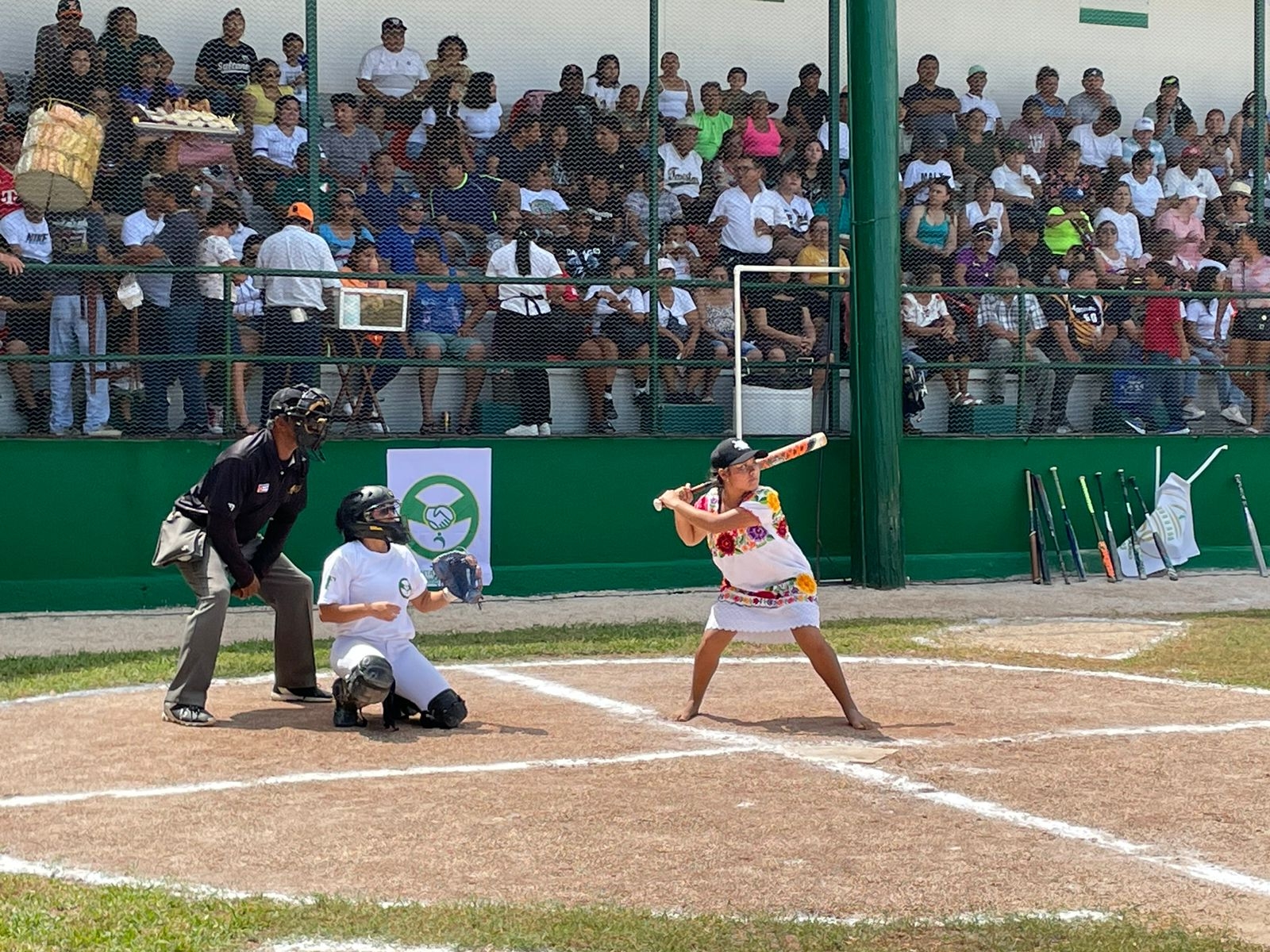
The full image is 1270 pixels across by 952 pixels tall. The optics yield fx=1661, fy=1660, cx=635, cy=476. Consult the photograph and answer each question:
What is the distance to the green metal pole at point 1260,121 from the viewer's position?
17.5m

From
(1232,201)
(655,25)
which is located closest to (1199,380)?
(1232,201)

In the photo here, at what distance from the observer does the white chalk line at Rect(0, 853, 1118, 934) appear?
5.08m

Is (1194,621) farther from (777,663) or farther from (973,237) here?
(973,237)

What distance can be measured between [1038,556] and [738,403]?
349cm

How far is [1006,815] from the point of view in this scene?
21.2ft

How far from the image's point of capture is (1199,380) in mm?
16531

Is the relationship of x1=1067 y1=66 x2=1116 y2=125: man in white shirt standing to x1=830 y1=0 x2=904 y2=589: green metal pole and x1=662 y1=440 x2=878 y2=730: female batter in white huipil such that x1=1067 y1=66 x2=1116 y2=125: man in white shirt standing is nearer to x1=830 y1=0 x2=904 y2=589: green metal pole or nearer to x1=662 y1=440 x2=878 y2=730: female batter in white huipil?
x1=830 y1=0 x2=904 y2=589: green metal pole

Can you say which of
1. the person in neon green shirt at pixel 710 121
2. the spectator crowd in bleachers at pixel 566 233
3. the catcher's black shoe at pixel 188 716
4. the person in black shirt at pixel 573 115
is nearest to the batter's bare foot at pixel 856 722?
the catcher's black shoe at pixel 188 716

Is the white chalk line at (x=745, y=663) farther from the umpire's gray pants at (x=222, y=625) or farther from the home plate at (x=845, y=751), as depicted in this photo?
the home plate at (x=845, y=751)

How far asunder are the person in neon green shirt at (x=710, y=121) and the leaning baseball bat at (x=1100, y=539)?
483 cm

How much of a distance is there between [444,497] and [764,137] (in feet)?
16.2

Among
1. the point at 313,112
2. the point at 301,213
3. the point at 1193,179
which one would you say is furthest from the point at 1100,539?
the point at 313,112

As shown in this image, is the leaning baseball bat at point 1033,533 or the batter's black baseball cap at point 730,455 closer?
the batter's black baseball cap at point 730,455

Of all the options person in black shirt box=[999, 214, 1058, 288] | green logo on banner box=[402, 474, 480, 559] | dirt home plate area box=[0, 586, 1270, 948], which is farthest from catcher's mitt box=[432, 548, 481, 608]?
person in black shirt box=[999, 214, 1058, 288]
